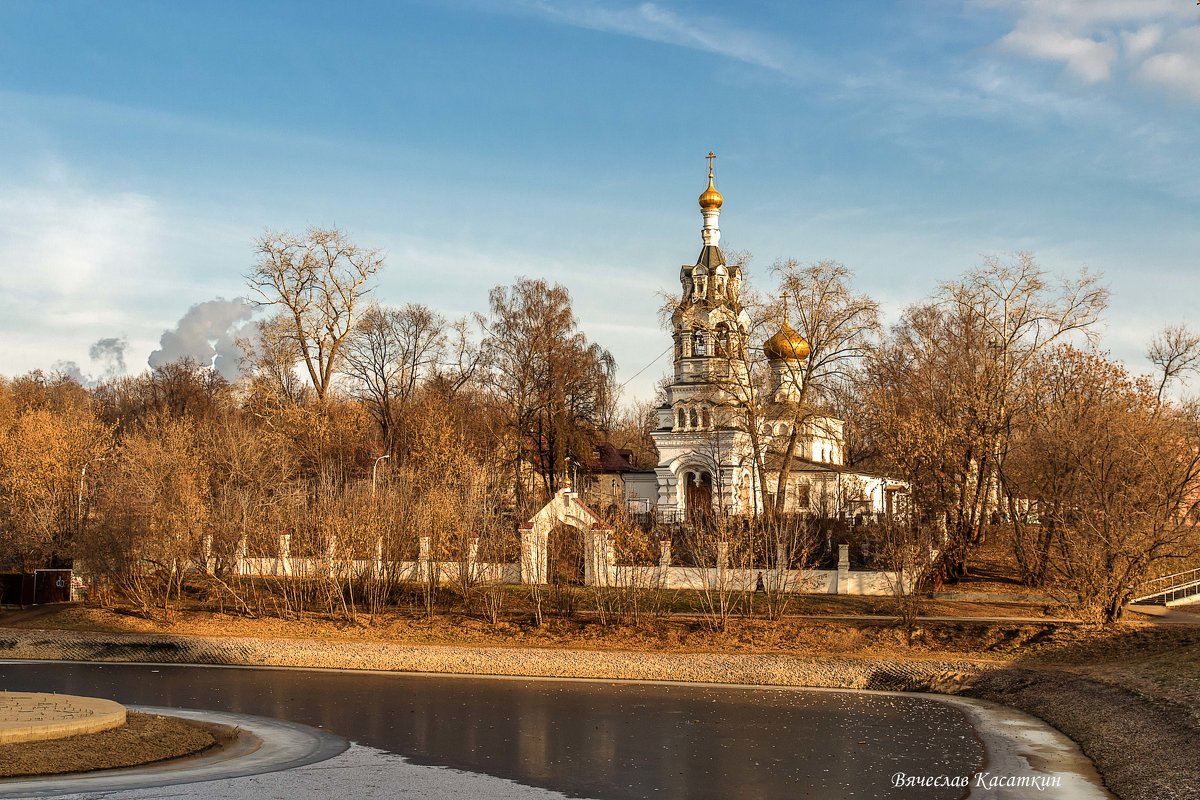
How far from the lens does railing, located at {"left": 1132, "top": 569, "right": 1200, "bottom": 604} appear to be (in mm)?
31594

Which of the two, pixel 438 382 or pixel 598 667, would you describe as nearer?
pixel 598 667

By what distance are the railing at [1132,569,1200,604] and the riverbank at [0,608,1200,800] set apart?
6967 mm

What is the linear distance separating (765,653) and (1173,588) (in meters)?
13.6

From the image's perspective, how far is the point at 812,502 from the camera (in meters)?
48.6

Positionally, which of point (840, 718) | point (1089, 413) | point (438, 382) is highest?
point (438, 382)

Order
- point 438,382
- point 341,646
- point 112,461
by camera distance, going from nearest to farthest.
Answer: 1. point 341,646
2. point 112,461
3. point 438,382

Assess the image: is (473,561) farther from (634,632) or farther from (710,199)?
(710,199)

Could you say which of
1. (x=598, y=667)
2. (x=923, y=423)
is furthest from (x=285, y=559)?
(x=923, y=423)

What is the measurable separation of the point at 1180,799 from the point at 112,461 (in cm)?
4098

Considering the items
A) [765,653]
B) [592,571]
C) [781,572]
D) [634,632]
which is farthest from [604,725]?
[592,571]

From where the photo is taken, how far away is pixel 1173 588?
31719 mm

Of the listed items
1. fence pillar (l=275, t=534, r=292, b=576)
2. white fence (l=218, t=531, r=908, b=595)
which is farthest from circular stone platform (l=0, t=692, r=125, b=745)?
fence pillar (l=275, t=534, r=292, b=576)

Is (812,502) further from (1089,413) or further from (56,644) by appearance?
(56,644)

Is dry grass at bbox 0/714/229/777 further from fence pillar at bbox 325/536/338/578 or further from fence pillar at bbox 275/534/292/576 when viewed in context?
fence pillar at bbox 275/534/292/576
